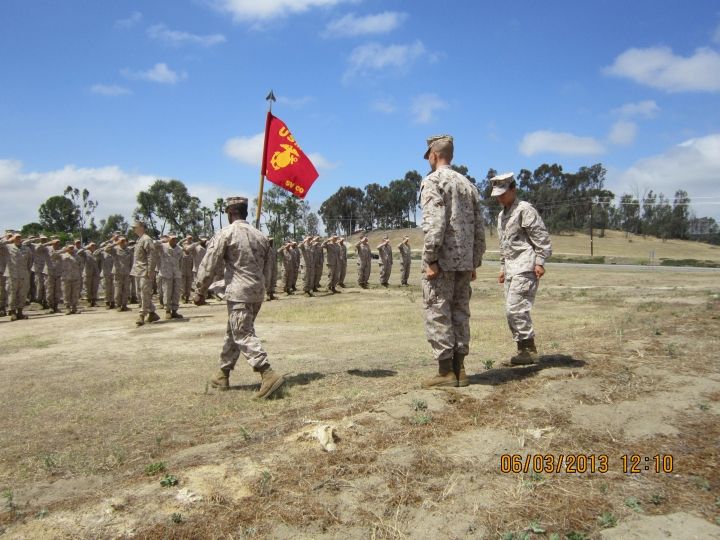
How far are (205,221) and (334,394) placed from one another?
179 feet

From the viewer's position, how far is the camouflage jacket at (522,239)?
5.73m

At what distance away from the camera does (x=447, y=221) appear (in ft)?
16.0

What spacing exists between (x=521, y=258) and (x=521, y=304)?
1.71 ft

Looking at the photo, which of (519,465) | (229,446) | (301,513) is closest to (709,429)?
(519,465)

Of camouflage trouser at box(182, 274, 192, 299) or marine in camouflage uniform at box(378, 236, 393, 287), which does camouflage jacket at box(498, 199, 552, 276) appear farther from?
marine in camouflage uniform at box(378, 236, 393, 287)

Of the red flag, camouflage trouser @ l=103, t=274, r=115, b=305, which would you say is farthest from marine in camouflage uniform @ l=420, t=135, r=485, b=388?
camouflage trouser @ l=103, t=274, r=115, b=305

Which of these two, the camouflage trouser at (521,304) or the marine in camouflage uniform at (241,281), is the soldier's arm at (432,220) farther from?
the marine in camouflage uniform at (241,281)

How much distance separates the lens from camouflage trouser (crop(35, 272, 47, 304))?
710 inches

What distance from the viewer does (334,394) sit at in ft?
18.4
